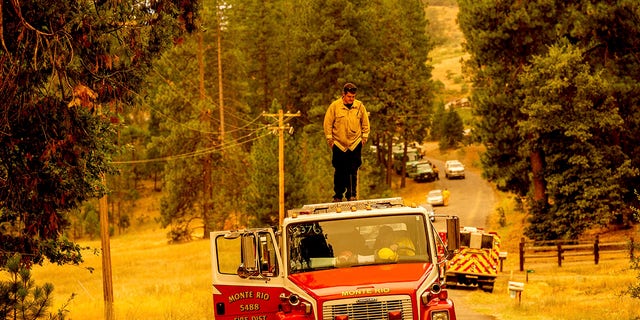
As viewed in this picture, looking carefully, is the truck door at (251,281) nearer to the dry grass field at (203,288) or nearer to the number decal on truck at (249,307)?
the number decal on truck at (249,307)

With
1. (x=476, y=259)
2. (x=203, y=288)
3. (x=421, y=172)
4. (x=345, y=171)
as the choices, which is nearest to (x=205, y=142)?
(x=421, y=172)

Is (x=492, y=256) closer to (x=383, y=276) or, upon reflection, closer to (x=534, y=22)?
(x=383, y=276)

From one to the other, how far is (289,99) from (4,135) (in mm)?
68892

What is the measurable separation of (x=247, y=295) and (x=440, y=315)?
300 centimetres

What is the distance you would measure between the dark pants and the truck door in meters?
3.24

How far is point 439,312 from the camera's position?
1144cm

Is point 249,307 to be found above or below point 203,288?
above

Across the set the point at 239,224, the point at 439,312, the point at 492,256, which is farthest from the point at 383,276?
the point at 239,224

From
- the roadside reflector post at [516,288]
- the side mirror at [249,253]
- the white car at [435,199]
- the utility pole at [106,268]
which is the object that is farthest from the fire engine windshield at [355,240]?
the white car at [435,199]

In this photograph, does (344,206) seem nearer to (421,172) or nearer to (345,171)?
(345,171)

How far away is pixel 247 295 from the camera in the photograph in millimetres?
12945

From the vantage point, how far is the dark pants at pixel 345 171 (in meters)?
16.1

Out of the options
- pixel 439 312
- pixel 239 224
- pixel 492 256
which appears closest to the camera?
pixel 439 312

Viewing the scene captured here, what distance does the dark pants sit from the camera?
16.1 metres
